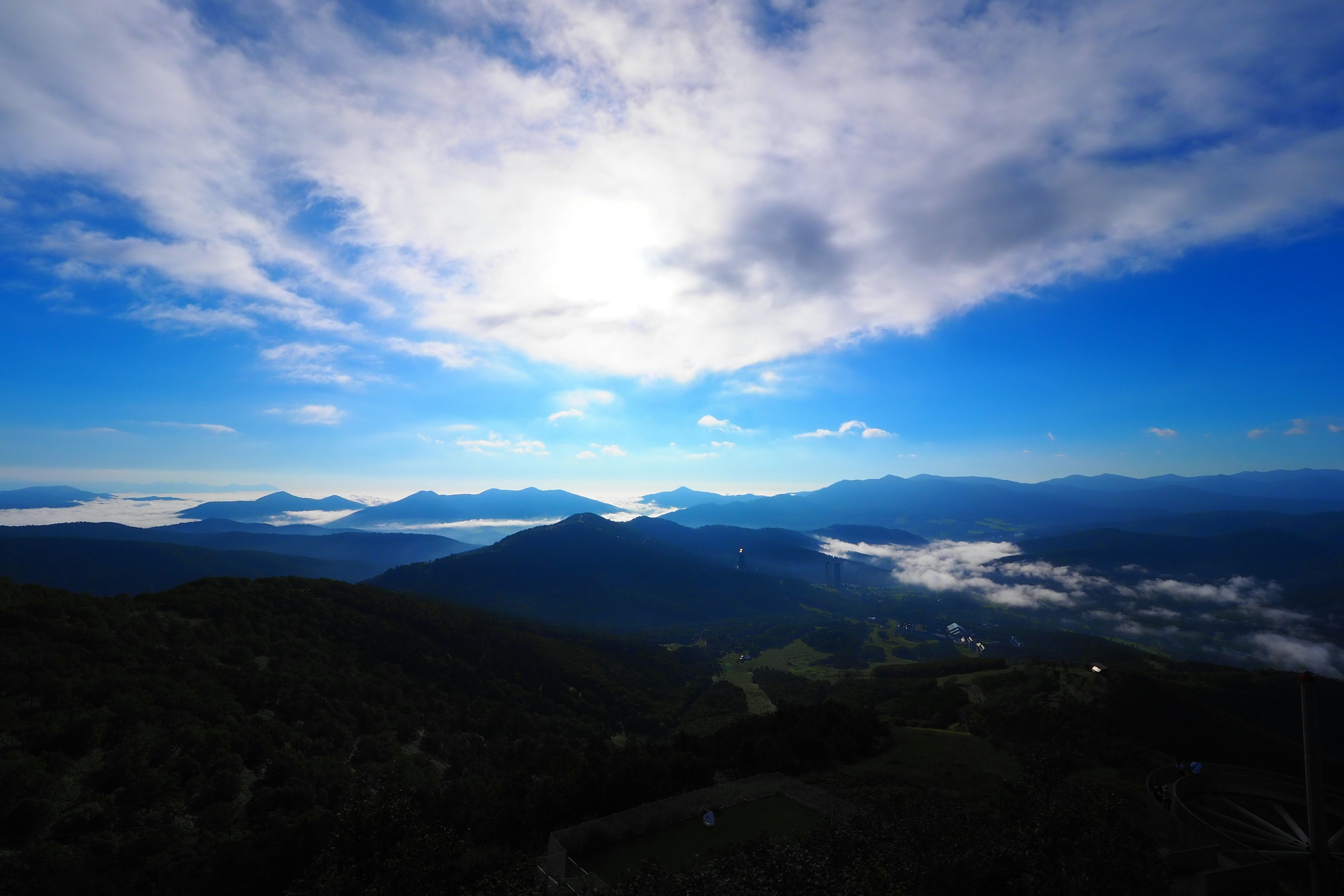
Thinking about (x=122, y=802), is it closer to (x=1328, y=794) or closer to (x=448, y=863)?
(x=448, y=863)

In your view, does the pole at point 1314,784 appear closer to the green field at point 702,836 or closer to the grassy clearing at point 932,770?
the grassy clearing at point 932,770

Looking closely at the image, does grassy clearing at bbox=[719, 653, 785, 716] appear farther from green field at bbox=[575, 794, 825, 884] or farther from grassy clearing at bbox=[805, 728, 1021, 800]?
green field at bbox=[575, 794, 825, 884]

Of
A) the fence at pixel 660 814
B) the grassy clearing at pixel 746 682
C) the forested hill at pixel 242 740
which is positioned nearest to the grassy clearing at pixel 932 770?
the fence at pixel 660 814

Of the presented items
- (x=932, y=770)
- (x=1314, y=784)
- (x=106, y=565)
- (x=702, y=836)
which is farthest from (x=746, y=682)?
(x=106, y=565)

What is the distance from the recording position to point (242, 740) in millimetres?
36906

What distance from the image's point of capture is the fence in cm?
2233

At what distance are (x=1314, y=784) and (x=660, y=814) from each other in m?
24.0

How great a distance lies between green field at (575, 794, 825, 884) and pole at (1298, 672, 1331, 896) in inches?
584

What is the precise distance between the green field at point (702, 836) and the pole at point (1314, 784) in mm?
14838

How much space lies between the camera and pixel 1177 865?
2189cm

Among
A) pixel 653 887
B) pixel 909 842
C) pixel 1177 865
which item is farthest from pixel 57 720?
pixel 1177 865

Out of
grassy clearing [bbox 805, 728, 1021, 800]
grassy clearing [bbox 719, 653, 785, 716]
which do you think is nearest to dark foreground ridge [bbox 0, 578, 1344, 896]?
grassy clearing [bbox 805, 728, 1021, 800]

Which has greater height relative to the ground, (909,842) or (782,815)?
(909,842)

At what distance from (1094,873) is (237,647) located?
6171cm
